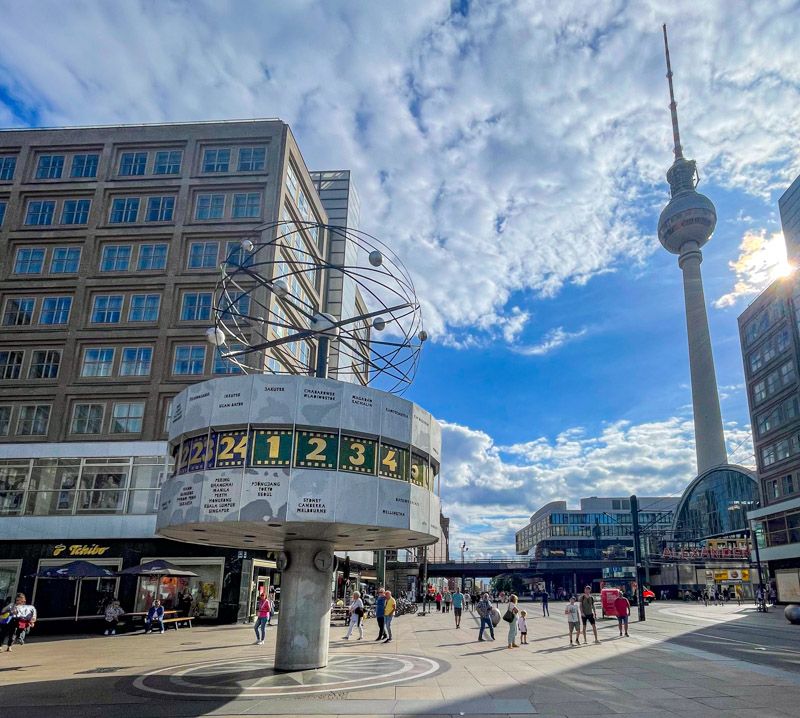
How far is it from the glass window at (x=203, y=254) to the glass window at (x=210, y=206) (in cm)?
212

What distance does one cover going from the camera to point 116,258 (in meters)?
43.3

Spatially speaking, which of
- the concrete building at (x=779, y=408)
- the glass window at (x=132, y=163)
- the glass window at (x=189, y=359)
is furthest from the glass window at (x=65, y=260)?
the concrete building at (x=779, y=408)

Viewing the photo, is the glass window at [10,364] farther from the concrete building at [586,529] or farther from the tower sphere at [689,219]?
the tower sphere at [689,219]

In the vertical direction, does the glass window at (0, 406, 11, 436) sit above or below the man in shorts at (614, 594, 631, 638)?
above

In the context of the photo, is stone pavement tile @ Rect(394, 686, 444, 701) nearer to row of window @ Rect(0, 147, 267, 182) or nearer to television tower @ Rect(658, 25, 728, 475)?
→ row of window @ Rect(0, 147, 267, 182)

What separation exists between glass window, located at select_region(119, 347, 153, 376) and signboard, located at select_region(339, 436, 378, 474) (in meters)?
28.3

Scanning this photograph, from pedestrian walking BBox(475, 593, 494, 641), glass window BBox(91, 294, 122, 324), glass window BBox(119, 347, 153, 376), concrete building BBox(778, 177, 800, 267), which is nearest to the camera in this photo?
pedestrian walking BBox(475, 593, 494, 641)

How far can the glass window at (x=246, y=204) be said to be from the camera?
141 feet

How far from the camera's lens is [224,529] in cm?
1639

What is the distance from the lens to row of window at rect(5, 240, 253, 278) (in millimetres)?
42469

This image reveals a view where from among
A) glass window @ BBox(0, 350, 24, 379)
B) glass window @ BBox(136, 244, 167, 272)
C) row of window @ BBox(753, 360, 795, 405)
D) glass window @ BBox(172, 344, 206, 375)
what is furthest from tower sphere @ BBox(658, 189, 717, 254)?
glass window @ BBox(0, 350, 24, 379)

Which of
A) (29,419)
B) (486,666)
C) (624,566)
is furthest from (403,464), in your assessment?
(624,566)

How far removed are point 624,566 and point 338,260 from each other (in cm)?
6812

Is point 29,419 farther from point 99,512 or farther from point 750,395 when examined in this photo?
point 750,395
